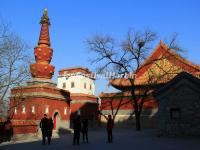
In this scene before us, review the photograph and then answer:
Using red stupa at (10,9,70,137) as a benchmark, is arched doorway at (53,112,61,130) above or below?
below

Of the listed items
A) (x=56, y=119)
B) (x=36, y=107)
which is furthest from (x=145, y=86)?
(x=36, y=107)

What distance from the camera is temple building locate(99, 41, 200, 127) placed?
3080 centimetres

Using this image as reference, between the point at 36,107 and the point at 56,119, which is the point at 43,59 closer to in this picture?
the point at 36,107

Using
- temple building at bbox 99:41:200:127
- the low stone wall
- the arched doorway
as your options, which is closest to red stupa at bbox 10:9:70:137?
the arched doorway

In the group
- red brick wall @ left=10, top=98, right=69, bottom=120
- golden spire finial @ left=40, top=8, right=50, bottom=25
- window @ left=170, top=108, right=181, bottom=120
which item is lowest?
window @ left=170, top=108, right=181, bottom=120

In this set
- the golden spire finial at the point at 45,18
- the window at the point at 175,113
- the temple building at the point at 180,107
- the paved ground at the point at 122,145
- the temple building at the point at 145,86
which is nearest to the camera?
the paved ground at the point at 122,145

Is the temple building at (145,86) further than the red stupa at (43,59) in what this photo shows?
Yes

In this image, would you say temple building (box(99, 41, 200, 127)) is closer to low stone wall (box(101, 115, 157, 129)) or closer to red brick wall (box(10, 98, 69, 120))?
low stone wall (box(101, 115, 157, 129))

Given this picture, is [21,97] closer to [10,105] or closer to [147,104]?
[10,105]

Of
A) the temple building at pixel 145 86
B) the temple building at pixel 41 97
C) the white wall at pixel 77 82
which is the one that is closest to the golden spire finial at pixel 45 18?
the temple building at pixel 41 97

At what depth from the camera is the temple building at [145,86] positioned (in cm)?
3080

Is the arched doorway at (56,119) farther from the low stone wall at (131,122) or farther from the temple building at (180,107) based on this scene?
the low stone wall at (131,122)

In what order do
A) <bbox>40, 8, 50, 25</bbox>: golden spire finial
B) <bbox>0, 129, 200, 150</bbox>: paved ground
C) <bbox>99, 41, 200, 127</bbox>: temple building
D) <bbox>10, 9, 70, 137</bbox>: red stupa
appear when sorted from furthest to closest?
1. <bbox>99, 41, 200, 127</bbox>: temple building
2. <bbox>40, 8, 50, 25</bbox>: golden spire finial
3. <bbox>10, 9, 70, 137</bbox>: red stupa
4. <bbox>0, 129, 200, 150</bbox>: paved ground

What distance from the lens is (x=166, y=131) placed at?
57.3 feet
